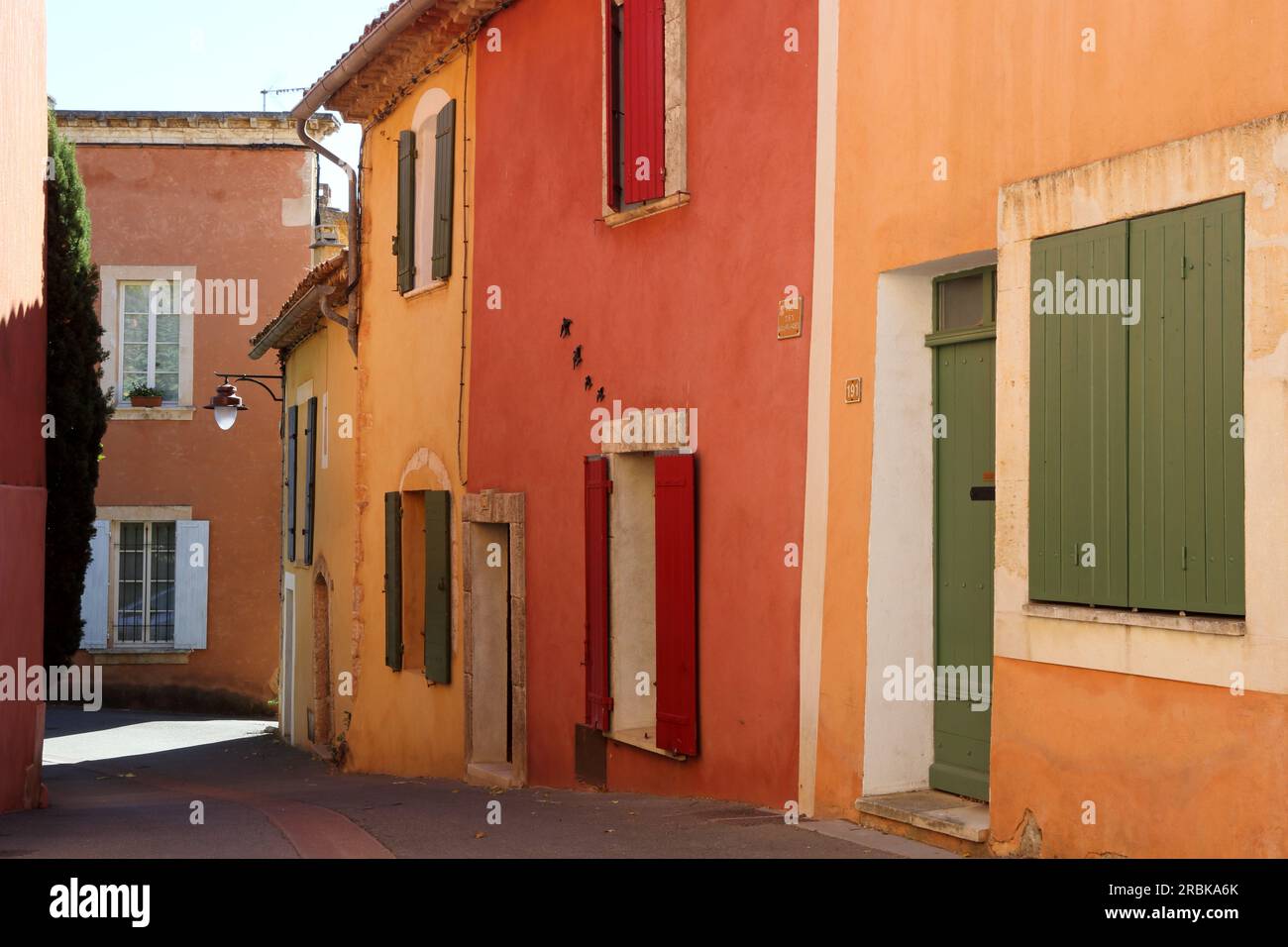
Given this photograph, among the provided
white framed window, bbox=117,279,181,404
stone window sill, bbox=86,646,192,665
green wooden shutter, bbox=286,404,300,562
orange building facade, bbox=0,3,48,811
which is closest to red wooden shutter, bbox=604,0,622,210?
orange building facade, bbox=0,3,48,811

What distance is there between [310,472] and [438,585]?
6.11 meters

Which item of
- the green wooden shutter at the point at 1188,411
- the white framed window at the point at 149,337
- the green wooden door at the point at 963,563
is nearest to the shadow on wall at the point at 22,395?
the green wooden door at the point at 963,563

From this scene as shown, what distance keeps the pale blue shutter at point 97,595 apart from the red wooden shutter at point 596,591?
14108 millimetres

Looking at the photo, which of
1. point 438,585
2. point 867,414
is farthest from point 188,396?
point 867,414

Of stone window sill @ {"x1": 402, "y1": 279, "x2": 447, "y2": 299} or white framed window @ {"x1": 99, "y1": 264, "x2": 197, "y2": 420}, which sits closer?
stone window sill @ {"x1": 402, "y1": 279, "x2": 447, "y2": 299}

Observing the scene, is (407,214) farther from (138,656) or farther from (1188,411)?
(138,656)

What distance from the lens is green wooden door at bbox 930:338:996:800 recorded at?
681 cm

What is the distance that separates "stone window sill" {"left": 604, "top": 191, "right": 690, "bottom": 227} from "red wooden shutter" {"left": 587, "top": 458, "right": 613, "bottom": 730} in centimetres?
154

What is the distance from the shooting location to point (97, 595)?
21.8 meters

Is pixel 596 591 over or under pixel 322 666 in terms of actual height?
over

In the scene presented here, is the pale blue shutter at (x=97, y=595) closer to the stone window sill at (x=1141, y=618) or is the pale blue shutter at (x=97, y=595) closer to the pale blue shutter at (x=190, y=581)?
the pale blue shutter at (x=190, y=581)

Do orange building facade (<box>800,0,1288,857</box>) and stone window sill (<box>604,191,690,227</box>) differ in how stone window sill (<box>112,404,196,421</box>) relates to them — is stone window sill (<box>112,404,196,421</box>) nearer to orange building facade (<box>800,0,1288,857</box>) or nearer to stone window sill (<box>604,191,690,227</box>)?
stone window sill (<box>604,191,690,227</box>)

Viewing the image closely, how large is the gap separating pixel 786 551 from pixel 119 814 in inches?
221

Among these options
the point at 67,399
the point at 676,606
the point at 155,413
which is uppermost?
the point at 155,413
